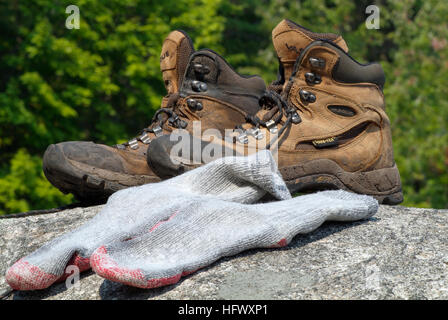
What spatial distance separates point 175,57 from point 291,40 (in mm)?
651

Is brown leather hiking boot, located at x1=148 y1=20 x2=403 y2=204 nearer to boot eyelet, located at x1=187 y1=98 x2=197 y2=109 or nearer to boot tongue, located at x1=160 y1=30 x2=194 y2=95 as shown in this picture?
boot eyelet, located at x1=187 y1=98 x2=197 y2=109

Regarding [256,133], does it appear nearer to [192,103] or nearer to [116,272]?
[192,103]

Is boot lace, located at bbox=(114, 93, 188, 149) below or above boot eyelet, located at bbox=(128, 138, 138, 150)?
above

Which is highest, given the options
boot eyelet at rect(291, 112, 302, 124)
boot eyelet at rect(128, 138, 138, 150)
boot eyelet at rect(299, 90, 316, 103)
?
boot eyelet at rect(299, 90, 316, 103)

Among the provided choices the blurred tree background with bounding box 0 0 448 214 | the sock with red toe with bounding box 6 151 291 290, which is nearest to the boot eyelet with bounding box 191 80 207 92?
the sock with red toe with bounding box 6 151 291 290

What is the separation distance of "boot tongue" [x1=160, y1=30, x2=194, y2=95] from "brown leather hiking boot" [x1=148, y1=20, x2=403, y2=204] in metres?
0.52

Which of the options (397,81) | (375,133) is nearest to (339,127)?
(375,133)

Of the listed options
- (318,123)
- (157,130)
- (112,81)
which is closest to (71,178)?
(157,130)

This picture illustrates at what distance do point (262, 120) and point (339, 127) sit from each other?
357 millimetres

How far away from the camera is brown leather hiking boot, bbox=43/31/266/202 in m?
2.64

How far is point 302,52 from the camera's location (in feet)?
8.59

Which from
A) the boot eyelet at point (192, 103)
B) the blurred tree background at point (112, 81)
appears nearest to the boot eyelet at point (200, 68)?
the boot eyelet at point (192, 103)

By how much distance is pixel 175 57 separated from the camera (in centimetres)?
299

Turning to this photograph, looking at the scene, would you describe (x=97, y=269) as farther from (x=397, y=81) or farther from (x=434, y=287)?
(x=397, y=81)
